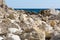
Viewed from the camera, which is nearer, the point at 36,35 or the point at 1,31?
the point at 36,35

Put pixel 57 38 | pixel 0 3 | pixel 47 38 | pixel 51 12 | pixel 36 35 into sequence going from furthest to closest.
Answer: pixel 0 3 < pixel 51 12 < pixel 47 38 < pixel 36 35 < pixel 57 38

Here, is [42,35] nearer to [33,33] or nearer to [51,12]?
[33,33]

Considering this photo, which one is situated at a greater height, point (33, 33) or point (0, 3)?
point (33, 33)

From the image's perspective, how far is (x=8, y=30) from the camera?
7.43 feet

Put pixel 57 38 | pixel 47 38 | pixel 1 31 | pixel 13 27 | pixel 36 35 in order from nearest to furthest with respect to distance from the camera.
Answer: pixel 57 38 < pixel 36 35 < pixel 47 38 < pixel 1 31 < pixel 13 27

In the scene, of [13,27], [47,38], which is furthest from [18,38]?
[13,27]

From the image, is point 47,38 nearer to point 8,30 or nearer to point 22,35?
point 22,35

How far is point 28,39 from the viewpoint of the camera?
1.88 meters

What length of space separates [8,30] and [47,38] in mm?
418

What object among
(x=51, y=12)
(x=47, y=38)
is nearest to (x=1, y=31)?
(x=47, y=38)

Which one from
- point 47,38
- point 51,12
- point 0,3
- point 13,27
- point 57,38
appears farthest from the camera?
point 0,3

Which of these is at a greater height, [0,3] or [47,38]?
[47,38]

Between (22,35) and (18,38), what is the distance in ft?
0.34

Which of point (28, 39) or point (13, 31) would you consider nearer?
point (28, 39)
